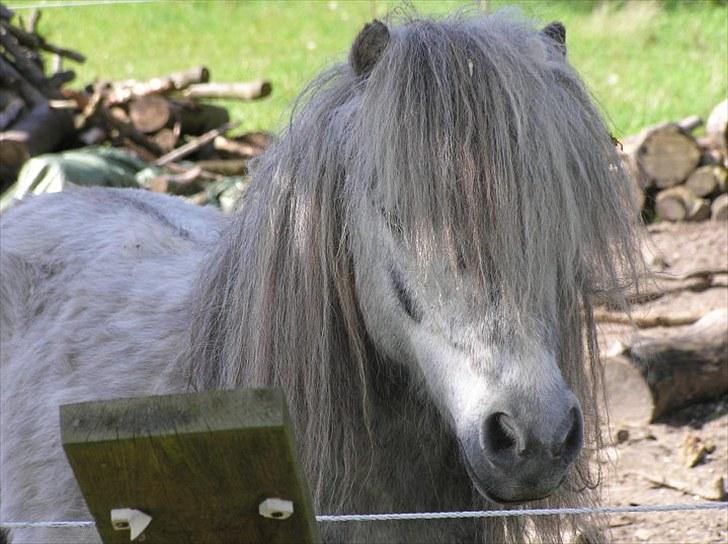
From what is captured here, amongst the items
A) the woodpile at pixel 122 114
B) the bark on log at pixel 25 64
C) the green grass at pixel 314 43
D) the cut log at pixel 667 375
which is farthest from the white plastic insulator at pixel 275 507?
the bark on log at pixel 25 64

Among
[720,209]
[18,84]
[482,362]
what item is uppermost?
[482,362]

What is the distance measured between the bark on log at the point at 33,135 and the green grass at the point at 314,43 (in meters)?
1.93

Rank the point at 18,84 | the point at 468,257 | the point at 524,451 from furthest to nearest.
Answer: the point at 18,84
the point at 468,257
the point at 524,451

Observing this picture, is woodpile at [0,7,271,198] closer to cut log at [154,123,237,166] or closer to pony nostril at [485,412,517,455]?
cut log at [154,123,237,166]

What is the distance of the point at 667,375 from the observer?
14.5 ft

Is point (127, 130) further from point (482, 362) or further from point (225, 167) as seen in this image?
point (482, 362)

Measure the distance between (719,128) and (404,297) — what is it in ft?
18.9

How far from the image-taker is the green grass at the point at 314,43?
31.8 ft

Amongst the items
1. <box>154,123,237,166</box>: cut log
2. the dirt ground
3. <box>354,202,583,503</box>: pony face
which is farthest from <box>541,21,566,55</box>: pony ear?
<box>154,123,237,166</box>: cut log

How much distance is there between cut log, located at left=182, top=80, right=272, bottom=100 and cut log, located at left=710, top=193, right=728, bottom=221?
3.70 meters

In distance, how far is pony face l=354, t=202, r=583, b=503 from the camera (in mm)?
1729

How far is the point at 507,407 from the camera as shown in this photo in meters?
1.72

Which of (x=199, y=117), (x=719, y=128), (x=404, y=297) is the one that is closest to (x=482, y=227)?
(x=404, y=297)

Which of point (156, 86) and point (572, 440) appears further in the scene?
point (156, 86)
